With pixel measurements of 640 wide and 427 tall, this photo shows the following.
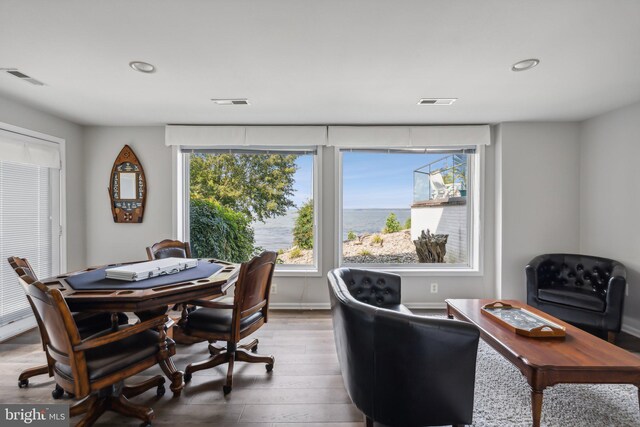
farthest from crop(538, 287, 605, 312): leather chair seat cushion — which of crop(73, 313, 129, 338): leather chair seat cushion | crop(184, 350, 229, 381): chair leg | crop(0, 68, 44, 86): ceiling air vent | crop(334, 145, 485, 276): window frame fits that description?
crop(0, 68, 44, 86): ceiling air vent

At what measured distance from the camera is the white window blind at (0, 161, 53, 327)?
9.00 ft

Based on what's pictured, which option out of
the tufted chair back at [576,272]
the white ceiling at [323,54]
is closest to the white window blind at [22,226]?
the white ceiling at [323,54]

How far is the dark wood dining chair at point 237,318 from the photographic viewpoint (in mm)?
1939

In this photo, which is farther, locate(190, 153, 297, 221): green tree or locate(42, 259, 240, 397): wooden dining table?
locate(190, 153, 297, 221): green tree

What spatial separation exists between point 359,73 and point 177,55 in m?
1.26

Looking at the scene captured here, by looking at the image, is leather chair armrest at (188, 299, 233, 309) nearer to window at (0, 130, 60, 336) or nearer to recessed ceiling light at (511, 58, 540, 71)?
window at (0, 130, 60, 336)

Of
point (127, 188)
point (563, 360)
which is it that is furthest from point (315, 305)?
point (127, 188)

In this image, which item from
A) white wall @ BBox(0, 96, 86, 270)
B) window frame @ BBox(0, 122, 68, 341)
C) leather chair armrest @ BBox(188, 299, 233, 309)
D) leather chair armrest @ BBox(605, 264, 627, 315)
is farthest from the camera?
window frame @ BBox(0, 122, 68, 341)

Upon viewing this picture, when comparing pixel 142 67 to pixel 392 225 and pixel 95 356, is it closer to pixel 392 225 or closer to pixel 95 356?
pixel 95 356

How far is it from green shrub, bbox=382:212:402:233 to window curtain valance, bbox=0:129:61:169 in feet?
12.6

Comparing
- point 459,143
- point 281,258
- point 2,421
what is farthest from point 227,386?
point 459,143

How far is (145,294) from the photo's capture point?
5.39 ft

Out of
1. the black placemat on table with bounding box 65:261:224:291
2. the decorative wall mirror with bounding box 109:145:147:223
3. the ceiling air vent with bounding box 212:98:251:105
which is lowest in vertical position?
the black placemat on table with bounding box 65:261:224:291

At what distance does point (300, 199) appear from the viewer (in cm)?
371
